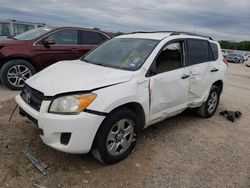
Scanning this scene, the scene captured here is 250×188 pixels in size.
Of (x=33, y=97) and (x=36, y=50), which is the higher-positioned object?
(x=36, y=50)

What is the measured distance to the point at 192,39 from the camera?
466cm

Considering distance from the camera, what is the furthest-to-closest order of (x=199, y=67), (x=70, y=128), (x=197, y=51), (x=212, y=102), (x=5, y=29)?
(x=5, y=29) → (x=212, y=102) → (x=197, y=51) → (x=199, y=67) → (x=70, y=128)

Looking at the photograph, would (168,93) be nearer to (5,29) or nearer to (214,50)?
(214,50)

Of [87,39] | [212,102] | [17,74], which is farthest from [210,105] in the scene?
[17,74]

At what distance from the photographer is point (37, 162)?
316 centimetres

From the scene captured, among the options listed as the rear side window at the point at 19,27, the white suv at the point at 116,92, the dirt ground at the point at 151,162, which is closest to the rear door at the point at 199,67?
the white suv at the point at 116,92

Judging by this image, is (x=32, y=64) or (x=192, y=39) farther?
(x=32, y=64)

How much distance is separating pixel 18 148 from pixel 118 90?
1.64 m

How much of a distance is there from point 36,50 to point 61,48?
709mm

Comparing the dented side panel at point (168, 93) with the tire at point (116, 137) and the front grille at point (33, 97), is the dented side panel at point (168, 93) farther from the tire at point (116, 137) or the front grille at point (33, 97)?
the front grille at point (33, 97)

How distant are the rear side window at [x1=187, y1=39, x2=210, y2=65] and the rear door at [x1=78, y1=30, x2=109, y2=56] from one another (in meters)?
3.60

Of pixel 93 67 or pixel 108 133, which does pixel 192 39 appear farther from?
pixel 108 133

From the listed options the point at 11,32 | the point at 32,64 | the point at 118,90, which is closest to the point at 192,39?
the point at 118,90

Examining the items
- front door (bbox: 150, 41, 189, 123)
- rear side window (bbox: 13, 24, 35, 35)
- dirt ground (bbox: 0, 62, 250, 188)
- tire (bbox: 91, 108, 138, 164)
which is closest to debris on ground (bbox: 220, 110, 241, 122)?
dirt ground (bbox: 0, 62, 250, 188)
